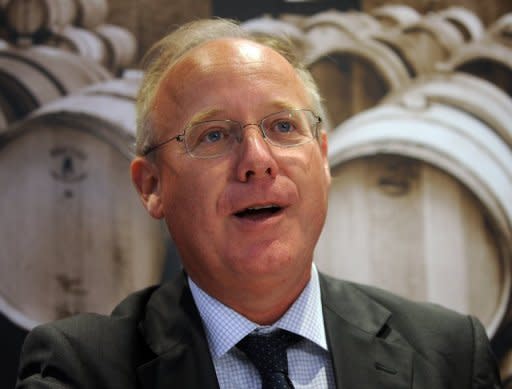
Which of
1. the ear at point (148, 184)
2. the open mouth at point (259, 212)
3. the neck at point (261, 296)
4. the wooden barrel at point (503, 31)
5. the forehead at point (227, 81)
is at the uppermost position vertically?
the wooden barrel at point (503, 31)

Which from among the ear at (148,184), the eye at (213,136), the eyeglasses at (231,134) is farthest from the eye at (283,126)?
the ear at (148,184)

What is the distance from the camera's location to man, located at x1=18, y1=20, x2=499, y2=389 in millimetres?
1261

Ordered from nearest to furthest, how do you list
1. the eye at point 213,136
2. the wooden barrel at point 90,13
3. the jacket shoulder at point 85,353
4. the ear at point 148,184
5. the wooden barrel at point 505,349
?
the jacket shoulder at point 85,353
the eye at point 213,136
the ear at point 148,184
the wooden barrel at point 505,349
the wooden barrel at point 90,13

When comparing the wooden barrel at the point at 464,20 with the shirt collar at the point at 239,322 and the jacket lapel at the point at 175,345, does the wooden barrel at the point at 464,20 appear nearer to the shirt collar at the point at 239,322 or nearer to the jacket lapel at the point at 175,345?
the shirt collar at the point at 239,322

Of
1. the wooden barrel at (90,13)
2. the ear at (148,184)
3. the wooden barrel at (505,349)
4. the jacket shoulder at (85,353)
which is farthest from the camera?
the wooden barrel at (90,13)

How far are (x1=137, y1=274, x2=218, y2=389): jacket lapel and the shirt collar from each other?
25mm

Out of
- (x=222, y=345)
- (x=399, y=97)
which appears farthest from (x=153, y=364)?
(x=399, y=97)

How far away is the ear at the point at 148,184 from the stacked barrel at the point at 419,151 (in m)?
0.74

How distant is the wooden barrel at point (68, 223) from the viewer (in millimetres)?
2033

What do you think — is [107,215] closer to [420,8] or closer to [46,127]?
[46,127]

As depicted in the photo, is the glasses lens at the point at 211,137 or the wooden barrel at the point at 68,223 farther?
the wooden barrel at the point at 68,223

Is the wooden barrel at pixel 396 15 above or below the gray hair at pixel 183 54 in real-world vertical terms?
above

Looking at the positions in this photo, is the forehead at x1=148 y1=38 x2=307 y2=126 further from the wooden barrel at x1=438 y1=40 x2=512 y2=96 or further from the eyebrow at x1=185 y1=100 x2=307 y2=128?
the wooden barrel at x1=438 y1=40 x2=512 y2=96

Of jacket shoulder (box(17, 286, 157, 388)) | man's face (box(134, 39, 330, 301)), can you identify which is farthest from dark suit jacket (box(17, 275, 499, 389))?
man's face (box(134, 39, 330, 301))
